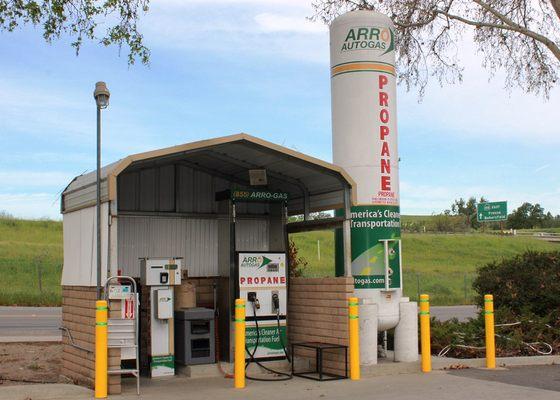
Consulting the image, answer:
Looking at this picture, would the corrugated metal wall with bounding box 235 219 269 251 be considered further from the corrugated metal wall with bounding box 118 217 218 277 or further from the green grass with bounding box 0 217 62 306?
the green grass with bounding box 0 217 62 306

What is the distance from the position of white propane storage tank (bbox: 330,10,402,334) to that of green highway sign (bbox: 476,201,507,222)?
43439 millimetres

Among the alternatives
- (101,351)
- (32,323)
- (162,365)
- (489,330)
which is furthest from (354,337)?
(32,323)

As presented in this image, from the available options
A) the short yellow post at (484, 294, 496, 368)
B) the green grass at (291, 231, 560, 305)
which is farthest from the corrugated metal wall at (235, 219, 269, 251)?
the green grass at (291, 231, 560, 305)

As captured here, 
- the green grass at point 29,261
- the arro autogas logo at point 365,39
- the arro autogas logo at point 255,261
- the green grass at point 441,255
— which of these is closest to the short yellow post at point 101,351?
the arro autogas logo at point 255,261

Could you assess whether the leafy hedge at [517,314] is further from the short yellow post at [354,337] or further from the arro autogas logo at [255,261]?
the arro autogas logo at [255,261]

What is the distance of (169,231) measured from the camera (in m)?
13.1

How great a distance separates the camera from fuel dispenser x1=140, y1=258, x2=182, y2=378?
439 inches

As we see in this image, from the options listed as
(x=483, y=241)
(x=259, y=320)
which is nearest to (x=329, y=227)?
(x=259, y=320)

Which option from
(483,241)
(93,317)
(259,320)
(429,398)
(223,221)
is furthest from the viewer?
(483,241)

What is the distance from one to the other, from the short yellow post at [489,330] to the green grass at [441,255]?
93.7 feet

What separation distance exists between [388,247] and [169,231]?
3957 mm

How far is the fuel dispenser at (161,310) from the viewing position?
36.6 feet

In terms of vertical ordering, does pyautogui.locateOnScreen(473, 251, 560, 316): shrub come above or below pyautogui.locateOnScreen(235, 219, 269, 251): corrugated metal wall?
below

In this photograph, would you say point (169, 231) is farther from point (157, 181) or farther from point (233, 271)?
point (233, 271)
